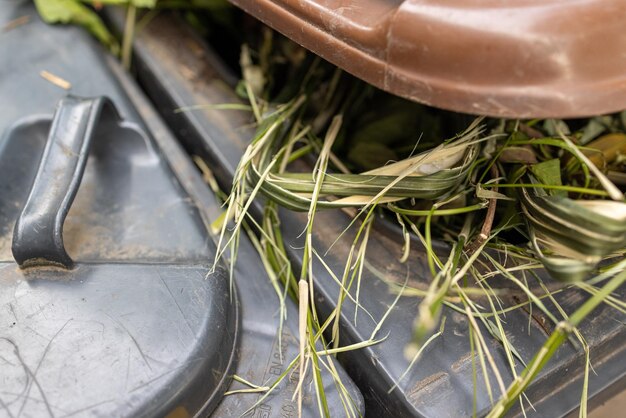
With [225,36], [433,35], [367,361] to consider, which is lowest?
[367,361]

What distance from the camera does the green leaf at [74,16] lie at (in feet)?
2.93

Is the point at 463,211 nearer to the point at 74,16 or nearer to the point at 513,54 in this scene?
the point at 513,54

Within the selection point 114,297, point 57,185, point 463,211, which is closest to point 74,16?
point 57,185

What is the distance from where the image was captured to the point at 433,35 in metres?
0.45

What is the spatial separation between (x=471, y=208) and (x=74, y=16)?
0.67 metres

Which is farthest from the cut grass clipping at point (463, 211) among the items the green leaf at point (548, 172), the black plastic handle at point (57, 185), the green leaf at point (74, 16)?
the green leaf at point (74, 16)

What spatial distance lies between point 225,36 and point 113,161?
421 mm

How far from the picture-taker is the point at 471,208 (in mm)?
604

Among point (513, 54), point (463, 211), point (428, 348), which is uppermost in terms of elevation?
point (513, 54)

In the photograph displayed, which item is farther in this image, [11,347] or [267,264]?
[267,264]

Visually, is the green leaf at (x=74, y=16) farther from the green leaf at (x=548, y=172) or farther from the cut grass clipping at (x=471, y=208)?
the green leaf at (x=548, y=172)

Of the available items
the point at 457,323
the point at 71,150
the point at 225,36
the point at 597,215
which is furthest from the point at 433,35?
the point at 225,36

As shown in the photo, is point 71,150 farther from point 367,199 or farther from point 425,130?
point 425,130

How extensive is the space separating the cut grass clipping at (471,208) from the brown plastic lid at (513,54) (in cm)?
10
